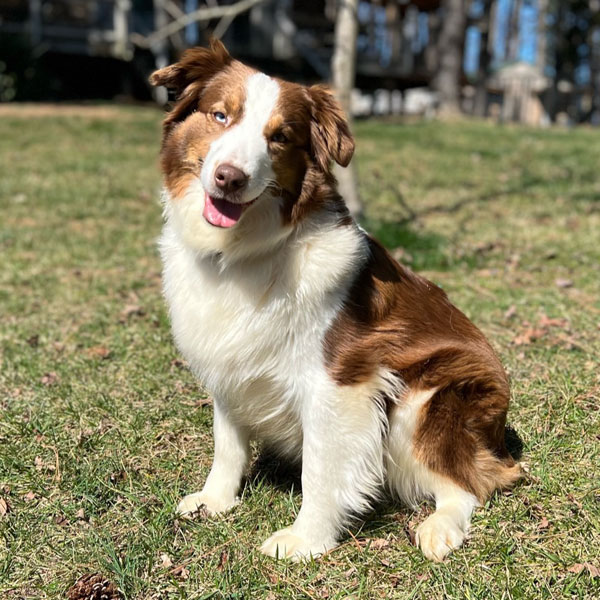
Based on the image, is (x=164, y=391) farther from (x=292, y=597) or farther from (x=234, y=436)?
(x=292, y=597)

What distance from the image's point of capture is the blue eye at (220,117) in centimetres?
263

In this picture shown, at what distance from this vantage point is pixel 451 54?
19453 mm

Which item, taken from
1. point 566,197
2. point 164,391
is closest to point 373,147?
point 566,197

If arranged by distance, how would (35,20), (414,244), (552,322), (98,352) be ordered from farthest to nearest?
(35,20) → (414,244) → (552,322) → (98,352)

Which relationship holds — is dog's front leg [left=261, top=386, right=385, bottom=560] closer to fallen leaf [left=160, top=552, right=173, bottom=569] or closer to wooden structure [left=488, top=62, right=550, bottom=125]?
fallen leaf [left=160, top=552, right=173, bottom=569]

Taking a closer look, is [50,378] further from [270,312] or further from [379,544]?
[379,544]

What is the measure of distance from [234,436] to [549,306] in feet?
10.4

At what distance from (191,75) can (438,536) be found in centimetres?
208

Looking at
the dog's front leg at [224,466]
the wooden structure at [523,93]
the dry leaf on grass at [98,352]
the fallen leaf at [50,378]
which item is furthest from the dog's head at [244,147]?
the wooden structure at [523,93]

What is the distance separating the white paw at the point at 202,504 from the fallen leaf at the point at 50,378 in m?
1.49

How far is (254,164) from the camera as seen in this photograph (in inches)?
96.4

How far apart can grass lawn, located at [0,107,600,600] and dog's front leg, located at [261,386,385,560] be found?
0.30ft

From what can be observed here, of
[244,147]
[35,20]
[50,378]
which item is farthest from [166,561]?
[35,20]

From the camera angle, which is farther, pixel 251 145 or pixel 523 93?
pixel 523 93
